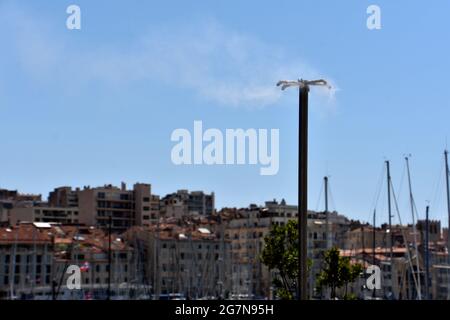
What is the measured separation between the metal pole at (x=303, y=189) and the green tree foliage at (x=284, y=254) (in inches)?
570

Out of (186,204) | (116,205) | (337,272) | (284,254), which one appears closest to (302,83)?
(284,254)

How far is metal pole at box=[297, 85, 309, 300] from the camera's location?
29.1 feet

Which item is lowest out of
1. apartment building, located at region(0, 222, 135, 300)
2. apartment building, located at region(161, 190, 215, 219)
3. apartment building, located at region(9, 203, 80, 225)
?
apartment building, located at region(0, 222, 135, 300)

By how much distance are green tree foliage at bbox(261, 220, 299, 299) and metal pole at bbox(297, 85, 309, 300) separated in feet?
47.5

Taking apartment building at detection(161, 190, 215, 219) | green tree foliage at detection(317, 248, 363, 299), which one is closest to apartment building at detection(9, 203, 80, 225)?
apartment building at detection(161, 190, 215, 219)

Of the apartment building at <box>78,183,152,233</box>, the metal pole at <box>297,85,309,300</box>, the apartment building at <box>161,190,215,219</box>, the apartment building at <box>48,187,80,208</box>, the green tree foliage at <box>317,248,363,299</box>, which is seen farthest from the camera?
the apartment building at <box>161,190,215,219</box>

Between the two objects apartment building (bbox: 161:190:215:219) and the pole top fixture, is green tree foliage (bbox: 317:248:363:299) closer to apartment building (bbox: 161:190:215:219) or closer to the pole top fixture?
the pole top fixture

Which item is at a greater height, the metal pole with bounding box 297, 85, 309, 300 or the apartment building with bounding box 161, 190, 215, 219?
the apartment building with bounding box 161, 190, 215, 219

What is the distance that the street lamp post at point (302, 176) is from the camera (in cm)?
887

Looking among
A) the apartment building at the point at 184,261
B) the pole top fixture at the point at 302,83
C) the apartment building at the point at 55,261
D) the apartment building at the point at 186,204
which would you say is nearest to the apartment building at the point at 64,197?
the apartment building at the point at 186,204

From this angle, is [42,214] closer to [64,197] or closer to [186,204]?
[64,197]

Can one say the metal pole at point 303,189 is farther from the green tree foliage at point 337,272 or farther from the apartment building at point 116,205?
the apartment building at point 116,205

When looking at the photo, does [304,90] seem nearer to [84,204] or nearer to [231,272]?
[231,272]
